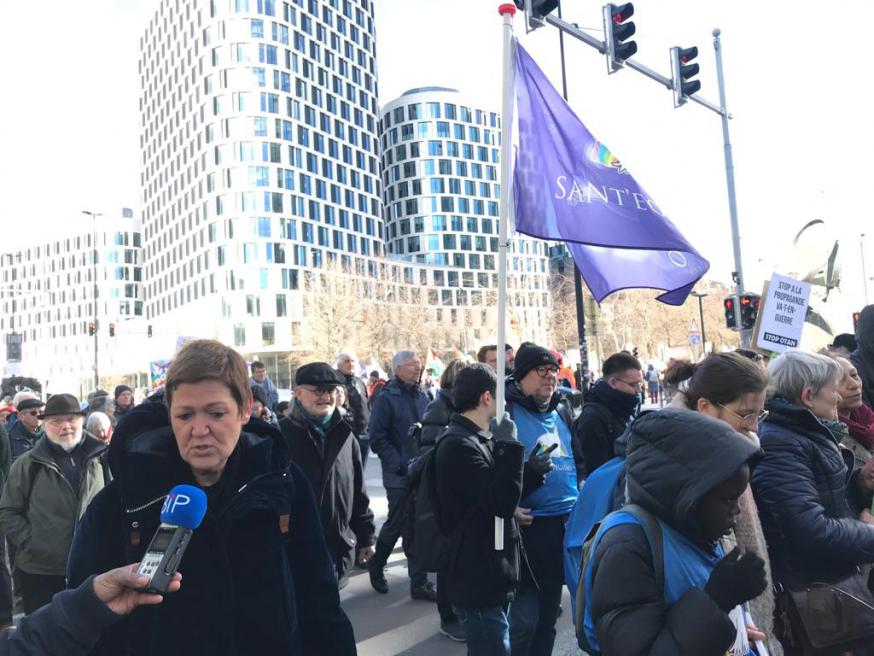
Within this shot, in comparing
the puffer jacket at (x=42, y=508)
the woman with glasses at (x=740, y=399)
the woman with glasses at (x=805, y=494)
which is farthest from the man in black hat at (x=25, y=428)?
the woman with glasses at (x=805, y=494)

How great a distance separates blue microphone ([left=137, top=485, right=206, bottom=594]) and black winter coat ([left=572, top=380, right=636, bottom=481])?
313 centimetres

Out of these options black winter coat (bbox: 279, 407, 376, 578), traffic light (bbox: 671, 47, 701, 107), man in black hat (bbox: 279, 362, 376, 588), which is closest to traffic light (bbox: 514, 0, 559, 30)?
traffic light (bbox: 671, 47, 701, 107)

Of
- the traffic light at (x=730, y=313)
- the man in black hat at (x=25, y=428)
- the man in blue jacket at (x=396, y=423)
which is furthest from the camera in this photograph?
the traffic light at (x=730, y=313)

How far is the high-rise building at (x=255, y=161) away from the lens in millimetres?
66500

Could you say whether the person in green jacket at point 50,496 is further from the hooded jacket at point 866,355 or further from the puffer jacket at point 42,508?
the hooded jacket at point 866,355

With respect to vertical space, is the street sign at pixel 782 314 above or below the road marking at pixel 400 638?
above

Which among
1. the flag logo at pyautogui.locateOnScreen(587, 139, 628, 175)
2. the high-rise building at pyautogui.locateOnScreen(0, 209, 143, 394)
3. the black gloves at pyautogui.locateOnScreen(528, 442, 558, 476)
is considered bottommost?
the black gloves at pyautogui.locateOnScreen(528, 442, 558, 476)

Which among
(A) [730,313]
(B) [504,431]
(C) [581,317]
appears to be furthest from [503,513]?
(A) [730,313]

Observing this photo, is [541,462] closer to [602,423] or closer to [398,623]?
[602,423]

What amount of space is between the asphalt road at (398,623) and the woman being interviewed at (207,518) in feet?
7.75

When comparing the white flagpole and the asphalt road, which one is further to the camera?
the asphalt road

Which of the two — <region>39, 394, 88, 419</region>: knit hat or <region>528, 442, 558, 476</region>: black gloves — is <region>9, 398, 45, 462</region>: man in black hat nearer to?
<region>39, 394, 88, 419</region>: knit hat

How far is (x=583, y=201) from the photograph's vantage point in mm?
4789

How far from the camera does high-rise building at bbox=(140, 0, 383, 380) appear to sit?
6650 centimetres
